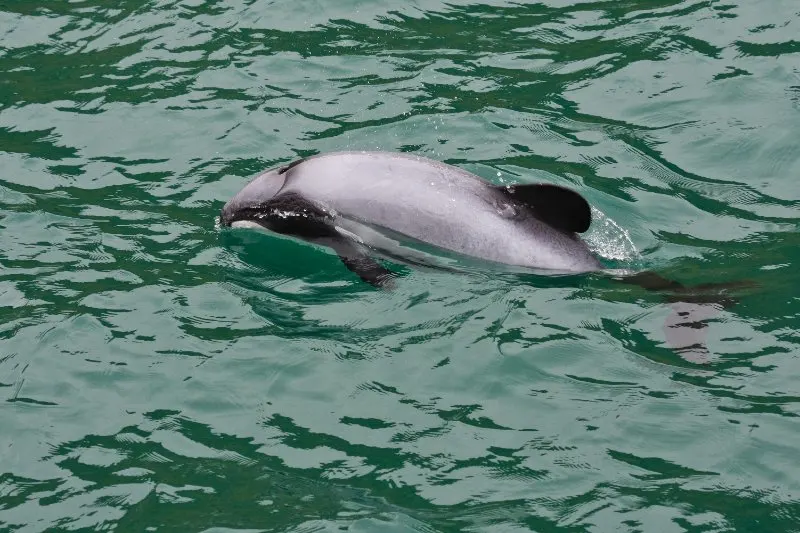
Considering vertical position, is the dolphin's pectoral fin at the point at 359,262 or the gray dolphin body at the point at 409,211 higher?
the gray dolphin body at the point at 409,211

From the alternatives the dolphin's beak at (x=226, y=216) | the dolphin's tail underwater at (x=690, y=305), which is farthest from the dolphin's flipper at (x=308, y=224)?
the dolphin's tail underwater at (x=690, y=305)

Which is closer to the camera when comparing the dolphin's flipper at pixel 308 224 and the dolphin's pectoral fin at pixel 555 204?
the dolphin's pectoral fin at pixel 555 204

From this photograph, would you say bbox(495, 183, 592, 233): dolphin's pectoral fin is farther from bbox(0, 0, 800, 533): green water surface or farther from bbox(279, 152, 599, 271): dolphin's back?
bbox(0, 0, 800, 533): green water surface

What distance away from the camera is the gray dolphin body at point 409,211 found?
10992mm

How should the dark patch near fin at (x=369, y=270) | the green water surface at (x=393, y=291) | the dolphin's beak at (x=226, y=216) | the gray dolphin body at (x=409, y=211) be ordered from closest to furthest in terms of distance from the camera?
1. the green water surface at (x=393, y=291)
2. the dark patch near fin at (x=369, y=270)
3. the gray dolphin body at (x=409, y=211)
4. the dolphin's beak at (x=226, y=216)

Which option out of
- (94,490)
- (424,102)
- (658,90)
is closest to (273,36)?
(424,102)

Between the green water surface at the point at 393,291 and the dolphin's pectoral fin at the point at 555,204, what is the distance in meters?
0.51

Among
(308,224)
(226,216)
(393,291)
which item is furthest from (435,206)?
(226,216)

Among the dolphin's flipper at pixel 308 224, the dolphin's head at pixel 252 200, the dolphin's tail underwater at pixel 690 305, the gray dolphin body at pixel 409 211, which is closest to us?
the dolphin's tail underwater at pixel 690 305

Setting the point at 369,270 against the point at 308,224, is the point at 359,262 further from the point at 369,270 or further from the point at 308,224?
the point at 308,224

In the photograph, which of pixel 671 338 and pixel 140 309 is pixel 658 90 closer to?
pixel 671 338

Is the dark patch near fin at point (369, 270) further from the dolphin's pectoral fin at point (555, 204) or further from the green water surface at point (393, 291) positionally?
the dolphin's pectoral fin at point (555, 204)

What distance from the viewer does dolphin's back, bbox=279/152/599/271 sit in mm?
11023

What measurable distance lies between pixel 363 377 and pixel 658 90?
644 cm
